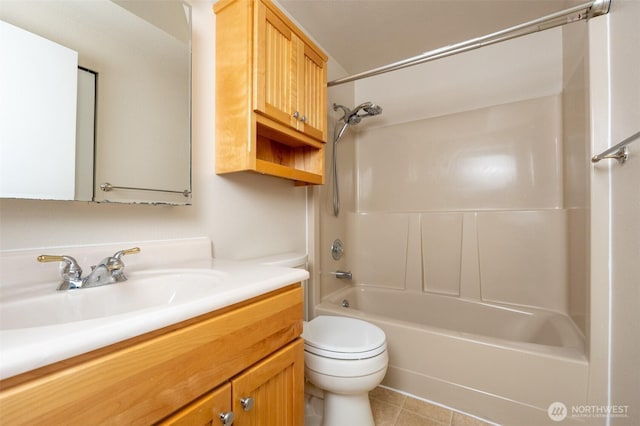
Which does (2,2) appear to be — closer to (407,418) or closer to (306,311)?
(306,311)

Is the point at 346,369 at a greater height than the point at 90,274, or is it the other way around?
→ the point at 90,274

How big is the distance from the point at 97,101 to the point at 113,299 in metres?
0.61

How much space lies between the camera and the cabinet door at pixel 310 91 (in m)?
1.32

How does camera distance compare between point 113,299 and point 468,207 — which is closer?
point 113,299

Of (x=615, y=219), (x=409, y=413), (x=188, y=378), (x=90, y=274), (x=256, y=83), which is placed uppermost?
(x=256, y=83)

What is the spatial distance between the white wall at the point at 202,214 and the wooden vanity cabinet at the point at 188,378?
55cm

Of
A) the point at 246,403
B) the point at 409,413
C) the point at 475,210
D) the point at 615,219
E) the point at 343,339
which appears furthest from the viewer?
the point at 475,210

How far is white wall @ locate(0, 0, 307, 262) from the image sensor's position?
73cm

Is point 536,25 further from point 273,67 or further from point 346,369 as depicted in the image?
point 346,369

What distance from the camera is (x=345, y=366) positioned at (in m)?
1.02

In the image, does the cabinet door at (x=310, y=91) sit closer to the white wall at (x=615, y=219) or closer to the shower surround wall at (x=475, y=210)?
the shower surround wall at (x=475, y=210)

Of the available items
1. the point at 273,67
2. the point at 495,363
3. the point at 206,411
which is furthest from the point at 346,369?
the point at 273,67

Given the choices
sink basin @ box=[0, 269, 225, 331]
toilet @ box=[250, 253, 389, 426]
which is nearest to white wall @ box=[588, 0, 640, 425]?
toilet @ box=[250, 253, 389, 426]

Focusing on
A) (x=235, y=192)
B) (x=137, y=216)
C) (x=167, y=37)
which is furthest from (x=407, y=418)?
(x=167, y=37)
